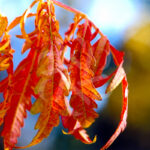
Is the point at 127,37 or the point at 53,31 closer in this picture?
the point at 53,31

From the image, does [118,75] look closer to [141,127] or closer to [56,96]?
[56,96]

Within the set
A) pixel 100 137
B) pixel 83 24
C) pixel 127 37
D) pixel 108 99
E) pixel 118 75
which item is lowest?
pixel 100 137

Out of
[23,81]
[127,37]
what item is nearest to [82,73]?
[23,81]

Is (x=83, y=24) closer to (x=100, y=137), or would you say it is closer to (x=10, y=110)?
(x=10, y=110)

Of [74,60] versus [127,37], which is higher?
[74,60]

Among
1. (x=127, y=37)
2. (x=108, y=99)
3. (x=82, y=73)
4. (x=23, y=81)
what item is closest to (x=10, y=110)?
(x=23, y=81)

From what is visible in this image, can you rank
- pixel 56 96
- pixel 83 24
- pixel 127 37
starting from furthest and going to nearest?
pixel 127 37 → pixel 83 24 → pixel 56 96

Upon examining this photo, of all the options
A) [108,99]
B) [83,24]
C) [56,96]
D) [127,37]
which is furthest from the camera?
[127,37]
